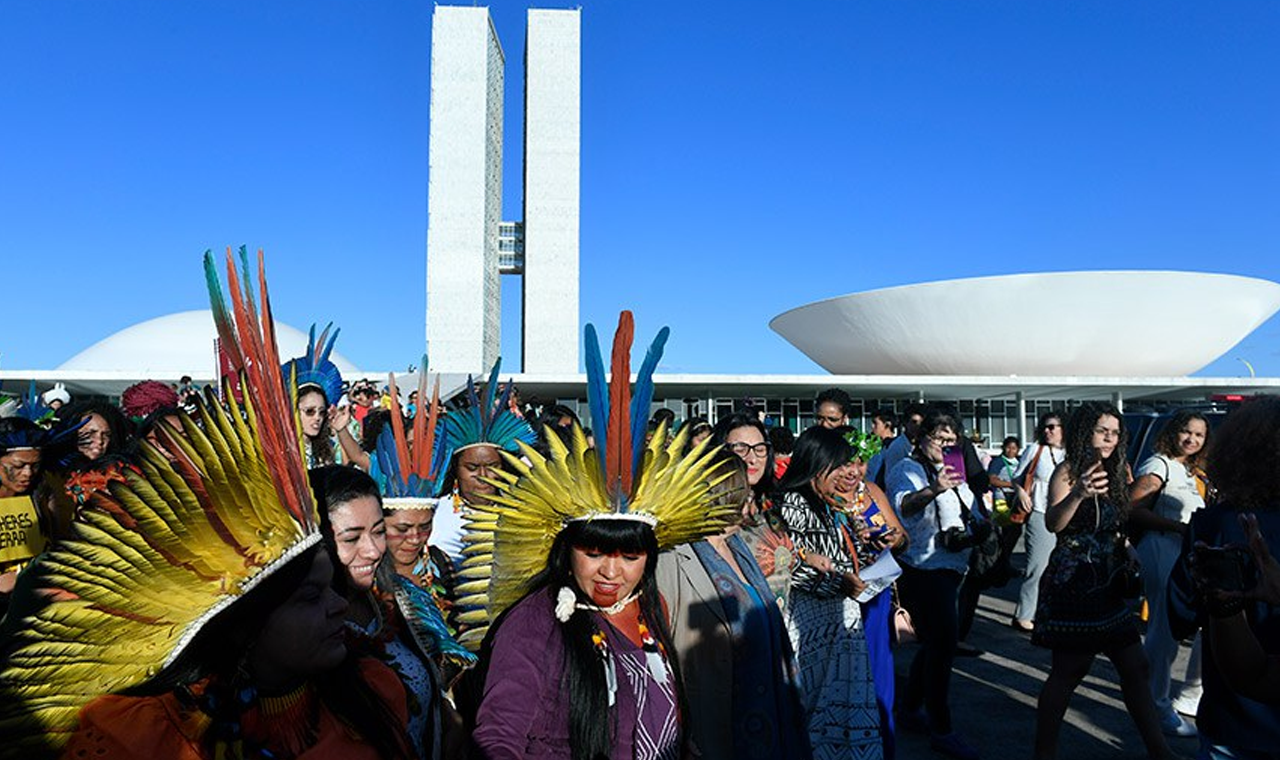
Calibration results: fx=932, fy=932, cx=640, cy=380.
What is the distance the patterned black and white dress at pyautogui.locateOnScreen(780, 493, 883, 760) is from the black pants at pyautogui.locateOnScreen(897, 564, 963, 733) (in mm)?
1159

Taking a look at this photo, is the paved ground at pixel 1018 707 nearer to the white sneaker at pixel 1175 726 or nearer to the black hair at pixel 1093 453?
the white sneaker at pixel 1175 726

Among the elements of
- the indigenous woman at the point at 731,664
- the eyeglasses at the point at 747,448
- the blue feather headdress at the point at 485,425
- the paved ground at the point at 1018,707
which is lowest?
the paved ground at the point at 1018,707

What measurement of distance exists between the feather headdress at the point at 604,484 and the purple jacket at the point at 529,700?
247mm

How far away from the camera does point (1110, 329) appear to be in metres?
35.9

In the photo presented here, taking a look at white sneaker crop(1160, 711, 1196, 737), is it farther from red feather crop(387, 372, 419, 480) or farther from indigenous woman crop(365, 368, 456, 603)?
red feather crop(387, 372, 419, 480)

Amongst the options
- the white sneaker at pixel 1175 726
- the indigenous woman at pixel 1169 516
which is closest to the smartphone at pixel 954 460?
the indigenous woman at pixel 1169 516

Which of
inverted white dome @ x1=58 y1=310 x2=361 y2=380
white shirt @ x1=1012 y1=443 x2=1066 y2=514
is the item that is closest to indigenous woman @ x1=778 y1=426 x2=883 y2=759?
white shirt @ x1=1012 y1=443 x2=1066 y2=514

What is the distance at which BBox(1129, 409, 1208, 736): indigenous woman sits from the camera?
529 centimetres

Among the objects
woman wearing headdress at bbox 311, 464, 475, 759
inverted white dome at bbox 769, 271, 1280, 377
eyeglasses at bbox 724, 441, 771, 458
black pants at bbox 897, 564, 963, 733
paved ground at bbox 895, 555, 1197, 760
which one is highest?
inverted white dome at bbox 769, 271, 1280, 377

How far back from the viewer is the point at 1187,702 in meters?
5.43

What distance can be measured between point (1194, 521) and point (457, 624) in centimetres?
225

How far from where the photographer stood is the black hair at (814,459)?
415 cm

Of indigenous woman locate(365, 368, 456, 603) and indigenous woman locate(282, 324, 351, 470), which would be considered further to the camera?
indigenous woman locate(282, 324, 351, 470)

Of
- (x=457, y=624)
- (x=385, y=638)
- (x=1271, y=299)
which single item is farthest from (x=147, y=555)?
(x=1271, y=299)
